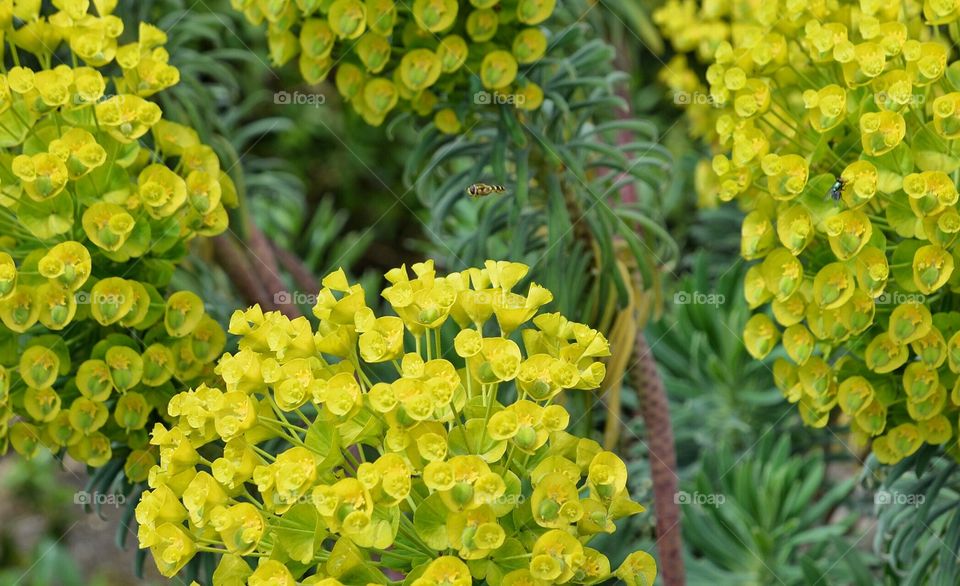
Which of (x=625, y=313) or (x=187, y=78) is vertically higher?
(x=187, y=78)

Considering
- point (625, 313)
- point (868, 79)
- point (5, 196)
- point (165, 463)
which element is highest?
point (868, 79)

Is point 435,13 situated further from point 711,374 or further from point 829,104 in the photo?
point 711,374

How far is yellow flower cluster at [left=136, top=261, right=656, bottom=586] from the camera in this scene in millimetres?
1059

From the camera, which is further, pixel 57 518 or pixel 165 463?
pixel 57 518

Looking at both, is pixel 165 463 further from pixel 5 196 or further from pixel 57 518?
pixel 57 518

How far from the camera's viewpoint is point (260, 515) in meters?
1.10

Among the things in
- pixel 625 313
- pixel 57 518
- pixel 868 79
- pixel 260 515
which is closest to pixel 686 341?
pixel 625 313

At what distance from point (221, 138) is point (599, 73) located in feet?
2.39
